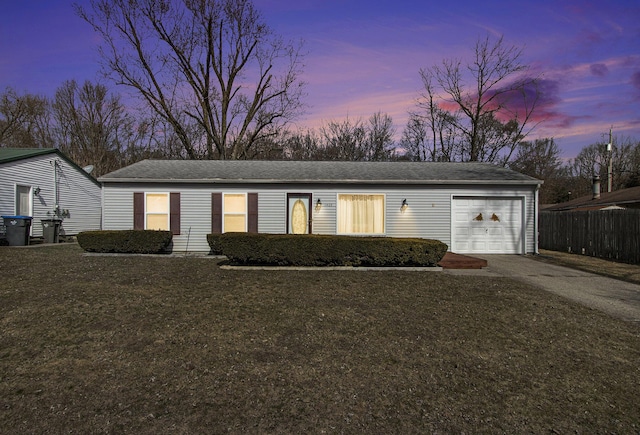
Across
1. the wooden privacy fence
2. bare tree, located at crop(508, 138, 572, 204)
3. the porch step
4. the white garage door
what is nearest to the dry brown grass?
the porch step

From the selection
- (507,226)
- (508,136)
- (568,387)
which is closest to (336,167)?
(507,226)

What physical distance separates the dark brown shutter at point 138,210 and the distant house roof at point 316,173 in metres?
0.55

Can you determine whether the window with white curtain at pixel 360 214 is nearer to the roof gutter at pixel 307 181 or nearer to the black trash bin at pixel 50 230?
the roof gutter at pixel 307 181

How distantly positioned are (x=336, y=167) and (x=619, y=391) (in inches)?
455

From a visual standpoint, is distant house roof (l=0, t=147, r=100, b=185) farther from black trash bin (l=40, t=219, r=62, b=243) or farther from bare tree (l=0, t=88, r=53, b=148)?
bare tree (l=0, t=88, r=53, b=148)

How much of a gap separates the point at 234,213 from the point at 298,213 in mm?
2125

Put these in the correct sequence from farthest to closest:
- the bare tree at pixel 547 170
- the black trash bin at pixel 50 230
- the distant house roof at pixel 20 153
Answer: the bare tree at pixel 547 170 < the black trash bin at pixel 50 230 < the distant house roof at pixel 20 153

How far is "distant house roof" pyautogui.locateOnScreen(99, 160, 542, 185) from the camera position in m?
12.2

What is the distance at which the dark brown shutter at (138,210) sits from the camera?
12.2 m

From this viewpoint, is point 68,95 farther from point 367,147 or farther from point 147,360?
point 147,360

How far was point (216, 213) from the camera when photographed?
1224cm

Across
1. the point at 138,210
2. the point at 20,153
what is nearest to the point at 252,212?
the point at 138,210

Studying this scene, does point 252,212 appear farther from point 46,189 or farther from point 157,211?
point 46,189

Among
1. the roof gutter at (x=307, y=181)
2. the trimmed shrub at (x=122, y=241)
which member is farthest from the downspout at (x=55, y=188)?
the trimmed shrub at (x=122, y=241)
